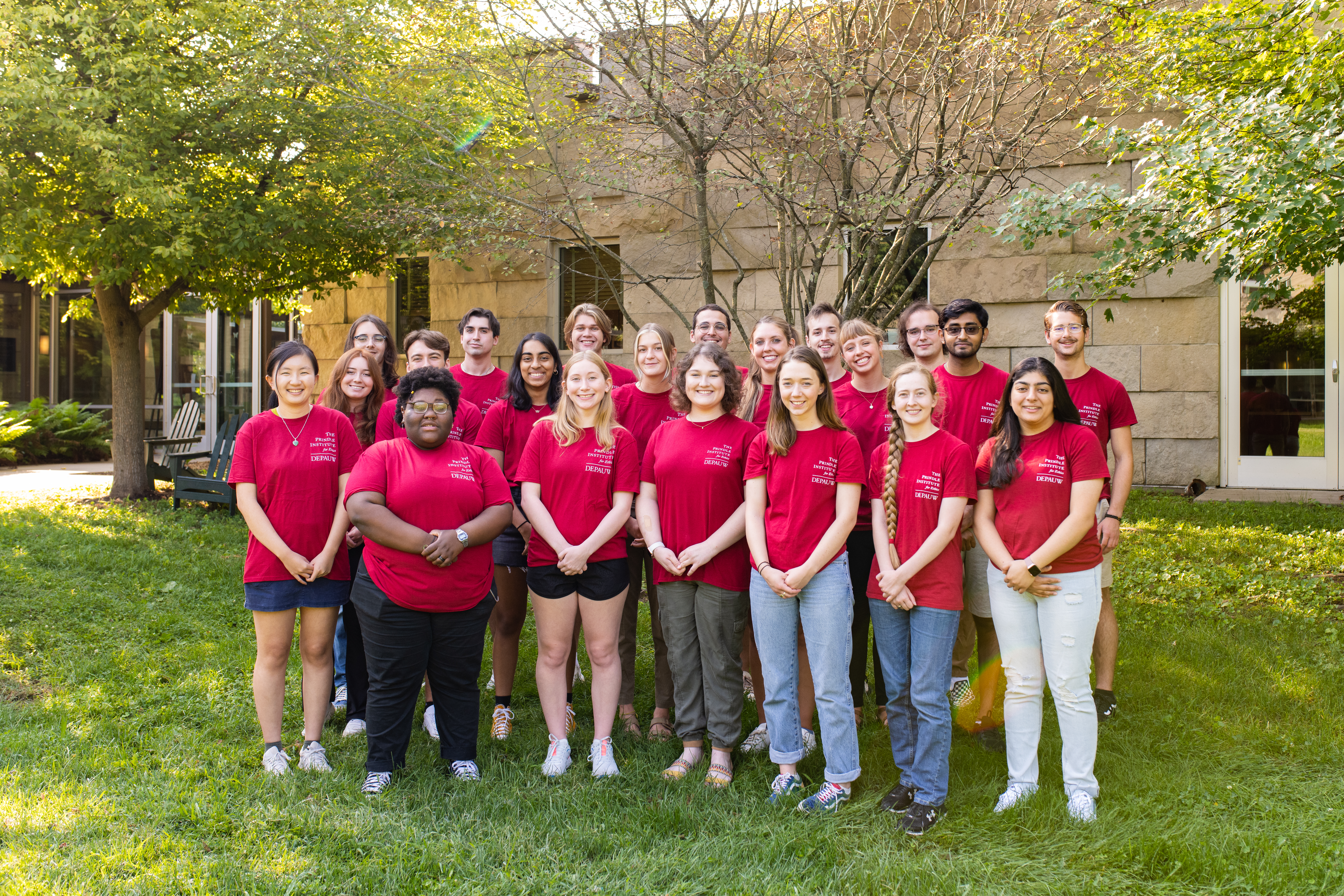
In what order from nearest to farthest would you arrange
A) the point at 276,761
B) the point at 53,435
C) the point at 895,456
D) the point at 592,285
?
the point at 895,456
the point at 276,761
the point at 592,285
the point at 53,435

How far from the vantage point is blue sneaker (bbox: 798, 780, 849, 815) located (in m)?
3.42

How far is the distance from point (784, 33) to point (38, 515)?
333 inches

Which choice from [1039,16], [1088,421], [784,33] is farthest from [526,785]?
[1039,16]

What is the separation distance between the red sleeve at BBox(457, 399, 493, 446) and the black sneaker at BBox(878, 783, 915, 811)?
235 centimetres

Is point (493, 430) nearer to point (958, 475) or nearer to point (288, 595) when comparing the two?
point (288, 595)

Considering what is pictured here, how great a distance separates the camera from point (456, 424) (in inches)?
168

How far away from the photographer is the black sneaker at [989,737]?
159 inches

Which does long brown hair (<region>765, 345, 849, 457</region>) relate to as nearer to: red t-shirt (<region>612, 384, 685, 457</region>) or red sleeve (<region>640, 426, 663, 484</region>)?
red sleeve (<region>640, 426, 663, 484</region>)

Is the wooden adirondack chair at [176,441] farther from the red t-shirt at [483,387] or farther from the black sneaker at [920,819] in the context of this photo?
the black sneaker at [920,819]

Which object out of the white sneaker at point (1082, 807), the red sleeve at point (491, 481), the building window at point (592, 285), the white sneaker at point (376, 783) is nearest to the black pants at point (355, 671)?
the white sneaker at point (376, 783)

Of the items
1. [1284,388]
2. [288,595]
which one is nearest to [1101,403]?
[288,595]

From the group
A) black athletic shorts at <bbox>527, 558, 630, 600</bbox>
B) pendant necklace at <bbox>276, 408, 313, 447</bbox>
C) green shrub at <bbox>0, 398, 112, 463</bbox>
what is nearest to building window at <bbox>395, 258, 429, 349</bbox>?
green shrub at <bbox>0, 398, 112, 463</bbox>

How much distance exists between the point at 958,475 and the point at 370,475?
2267mm

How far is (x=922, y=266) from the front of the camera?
24.8 ft
